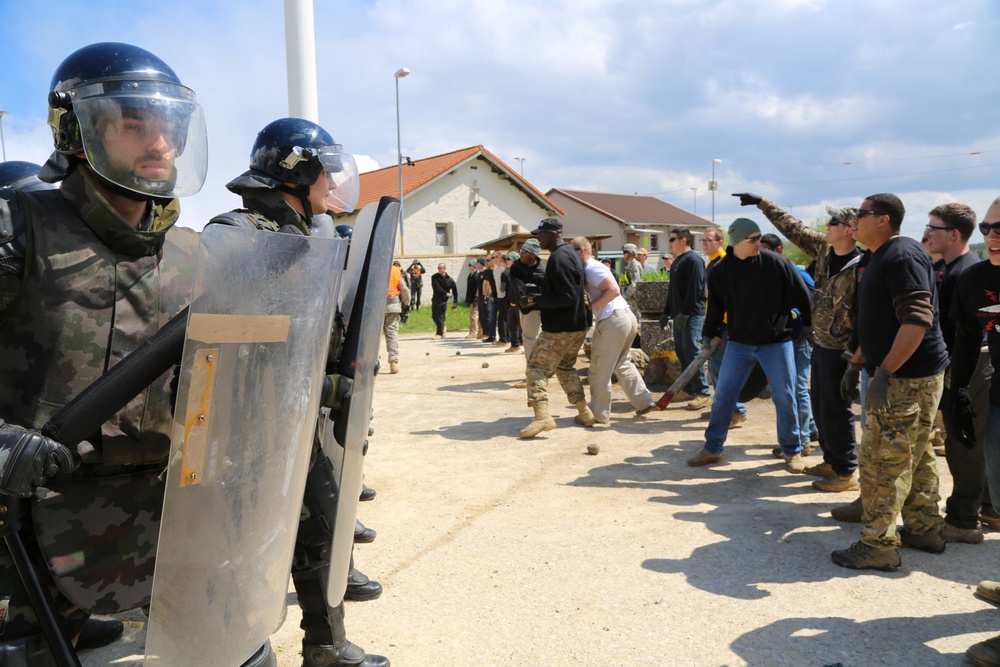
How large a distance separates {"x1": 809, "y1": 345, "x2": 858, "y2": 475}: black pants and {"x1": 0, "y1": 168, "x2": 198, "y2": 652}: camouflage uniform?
167 inches

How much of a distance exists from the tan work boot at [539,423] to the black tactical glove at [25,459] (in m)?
5.19

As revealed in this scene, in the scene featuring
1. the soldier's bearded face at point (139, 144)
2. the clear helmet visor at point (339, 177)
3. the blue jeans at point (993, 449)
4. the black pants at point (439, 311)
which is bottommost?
the blue jeans at point (993, 449)

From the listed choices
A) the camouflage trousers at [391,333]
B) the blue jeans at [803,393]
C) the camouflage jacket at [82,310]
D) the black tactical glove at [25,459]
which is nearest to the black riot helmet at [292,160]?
the camouflage jacket at [82,310]

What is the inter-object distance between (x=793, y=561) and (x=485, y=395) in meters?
5.51

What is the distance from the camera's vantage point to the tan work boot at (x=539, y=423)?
6488 mm

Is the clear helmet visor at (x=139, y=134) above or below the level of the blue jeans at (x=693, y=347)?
above

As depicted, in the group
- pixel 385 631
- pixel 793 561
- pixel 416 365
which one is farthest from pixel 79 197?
pixel 416 365

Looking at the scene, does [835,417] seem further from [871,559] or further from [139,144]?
[139,144]

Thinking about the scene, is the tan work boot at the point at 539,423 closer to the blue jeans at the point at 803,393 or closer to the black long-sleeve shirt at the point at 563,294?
the black long-sleeve shirt at the point at 563,294

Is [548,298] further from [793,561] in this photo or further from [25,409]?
[25,409]

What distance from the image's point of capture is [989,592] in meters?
3.12

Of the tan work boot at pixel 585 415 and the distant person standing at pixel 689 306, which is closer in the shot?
the tan work boot at pixel 585 415

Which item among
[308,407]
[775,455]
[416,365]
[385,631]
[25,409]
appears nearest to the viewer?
[308,407]

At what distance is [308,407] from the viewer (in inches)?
63.9
